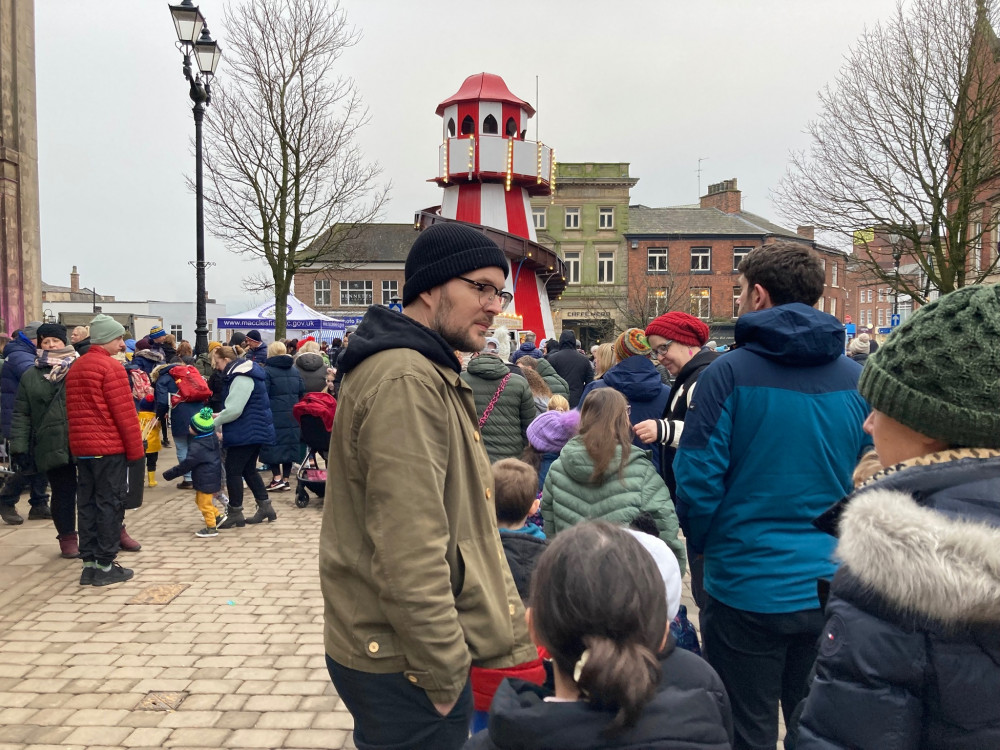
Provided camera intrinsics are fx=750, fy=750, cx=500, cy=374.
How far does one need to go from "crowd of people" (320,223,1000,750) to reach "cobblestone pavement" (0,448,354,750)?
1.78m

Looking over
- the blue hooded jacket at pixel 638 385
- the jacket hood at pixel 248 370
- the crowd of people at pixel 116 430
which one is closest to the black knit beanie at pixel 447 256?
the blue hooded jacket at pixel 638 385

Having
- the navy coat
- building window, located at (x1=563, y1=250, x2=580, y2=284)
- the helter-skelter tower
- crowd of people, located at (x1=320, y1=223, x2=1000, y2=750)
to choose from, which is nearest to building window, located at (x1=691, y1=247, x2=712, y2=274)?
building window, located at (x1=563, y1=250, x2=580, y2=284)

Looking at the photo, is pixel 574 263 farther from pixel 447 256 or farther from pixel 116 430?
pixel 447 256

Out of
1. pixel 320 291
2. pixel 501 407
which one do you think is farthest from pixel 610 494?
pixel 320 291

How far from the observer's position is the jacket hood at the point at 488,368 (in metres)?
6.45

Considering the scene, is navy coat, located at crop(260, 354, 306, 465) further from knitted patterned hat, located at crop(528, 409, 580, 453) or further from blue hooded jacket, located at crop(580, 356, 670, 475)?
blue hooded jacket, located at crop(580, 356, 670, 475)

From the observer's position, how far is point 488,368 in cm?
645

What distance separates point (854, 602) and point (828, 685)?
17 centimetres

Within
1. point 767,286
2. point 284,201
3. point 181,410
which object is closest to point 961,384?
point 767,286

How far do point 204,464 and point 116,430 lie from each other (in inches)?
62.1

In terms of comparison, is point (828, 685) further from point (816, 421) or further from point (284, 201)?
point (284, 201)

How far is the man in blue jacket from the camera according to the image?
2736 mm

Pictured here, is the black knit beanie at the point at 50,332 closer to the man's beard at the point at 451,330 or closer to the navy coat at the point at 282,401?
the navy coat at the point at 282,401

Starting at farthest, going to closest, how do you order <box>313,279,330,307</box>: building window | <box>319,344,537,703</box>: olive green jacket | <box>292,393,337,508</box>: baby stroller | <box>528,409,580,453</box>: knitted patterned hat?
<box>313,279,330,307</box>: building window < <box>292,393,337,508</box>: baby stroller < <box>528,409,580,453</box>: knitted patterned hat < <box>319,344,537,703</box>: olive green jacket
